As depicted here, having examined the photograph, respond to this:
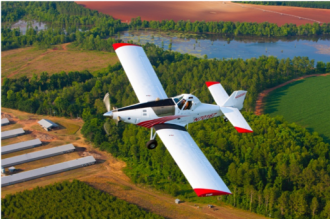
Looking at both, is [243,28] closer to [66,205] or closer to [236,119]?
[236,119]

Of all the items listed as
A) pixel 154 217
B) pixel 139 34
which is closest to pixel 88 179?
pixel 154 217

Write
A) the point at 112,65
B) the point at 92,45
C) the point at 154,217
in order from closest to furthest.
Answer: the point at 154,217
the point at 112,65
the point at 92,45

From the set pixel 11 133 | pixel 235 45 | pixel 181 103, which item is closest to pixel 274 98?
pixel 235 45

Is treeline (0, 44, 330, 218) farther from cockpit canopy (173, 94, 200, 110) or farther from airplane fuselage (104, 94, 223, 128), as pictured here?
cockpit canopy (173, 94, 200, 110)

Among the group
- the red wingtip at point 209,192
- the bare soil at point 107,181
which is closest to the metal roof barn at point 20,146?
the bare soil at point 107,181

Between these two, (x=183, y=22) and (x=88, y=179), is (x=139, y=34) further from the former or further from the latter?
(x=88, y=179)

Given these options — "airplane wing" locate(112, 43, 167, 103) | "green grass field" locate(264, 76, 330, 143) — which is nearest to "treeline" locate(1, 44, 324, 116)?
"green grass field" locate(264, 76, 330, 143)
